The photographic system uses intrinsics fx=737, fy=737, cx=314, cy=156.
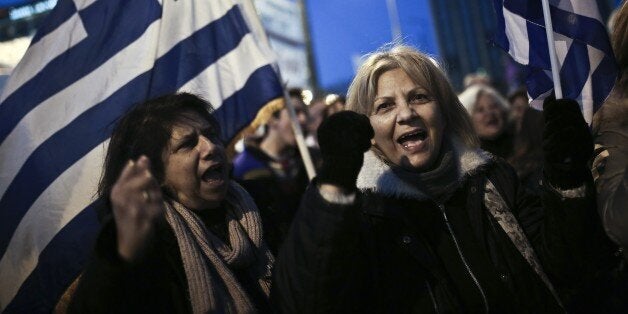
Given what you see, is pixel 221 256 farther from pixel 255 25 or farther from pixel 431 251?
pixel 255 25

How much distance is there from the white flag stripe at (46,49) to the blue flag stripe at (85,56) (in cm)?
3

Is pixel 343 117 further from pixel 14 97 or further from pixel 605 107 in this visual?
pixel 14 97

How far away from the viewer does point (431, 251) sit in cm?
262

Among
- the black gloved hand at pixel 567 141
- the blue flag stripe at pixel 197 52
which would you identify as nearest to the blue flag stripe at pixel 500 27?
the black gloved hand at pixel 567 141

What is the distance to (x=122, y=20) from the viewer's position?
4.26m

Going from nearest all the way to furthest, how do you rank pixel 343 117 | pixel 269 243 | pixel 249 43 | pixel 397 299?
1. pixel 343 117
2. pixel 397 299
3. pixel 269 243
4. pixel 249 43

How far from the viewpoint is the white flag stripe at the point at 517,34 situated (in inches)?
128

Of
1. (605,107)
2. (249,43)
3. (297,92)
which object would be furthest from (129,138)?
(297,92)

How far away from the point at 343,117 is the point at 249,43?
2208 millimetres

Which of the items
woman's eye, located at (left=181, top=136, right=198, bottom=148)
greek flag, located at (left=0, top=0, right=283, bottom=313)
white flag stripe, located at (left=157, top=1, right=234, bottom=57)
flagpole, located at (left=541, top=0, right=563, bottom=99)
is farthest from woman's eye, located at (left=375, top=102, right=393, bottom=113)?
white flag stripe, located at (left=157, top=1, right=234, bottom=57)

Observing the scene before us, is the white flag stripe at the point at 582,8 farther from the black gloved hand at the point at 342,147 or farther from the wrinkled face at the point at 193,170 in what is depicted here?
the wrinkled face at the point at 193,170

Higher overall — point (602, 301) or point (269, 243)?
point (269, 243)

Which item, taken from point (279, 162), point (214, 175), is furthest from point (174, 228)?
point (279, 162)

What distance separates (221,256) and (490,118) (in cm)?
352
